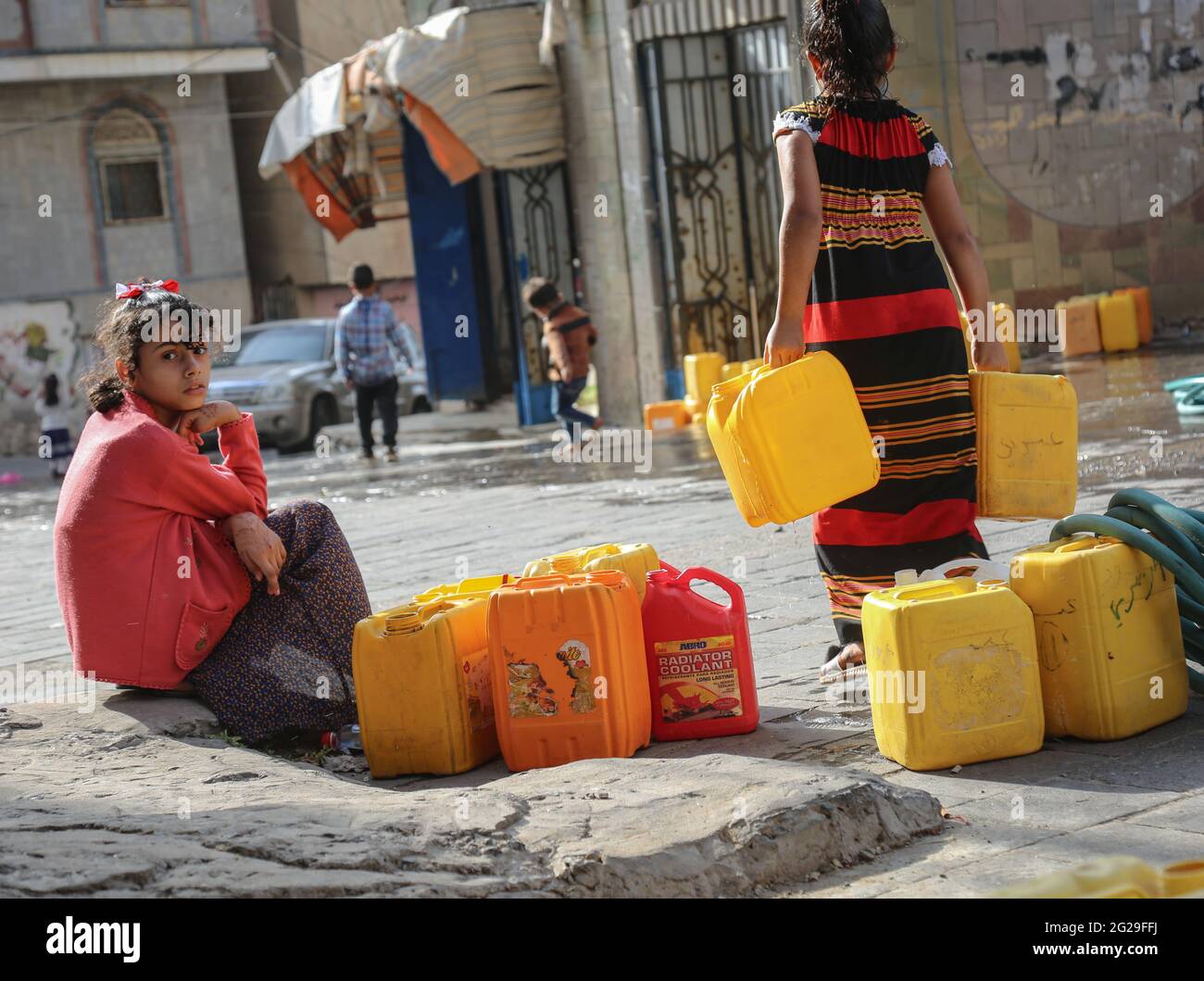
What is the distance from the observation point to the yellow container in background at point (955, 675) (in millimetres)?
3764

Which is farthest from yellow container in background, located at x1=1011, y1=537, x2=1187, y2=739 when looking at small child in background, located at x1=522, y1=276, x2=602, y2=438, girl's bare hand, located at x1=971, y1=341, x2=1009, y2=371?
small child in background, located at x1=522, y1=276, x2=602, y2=438

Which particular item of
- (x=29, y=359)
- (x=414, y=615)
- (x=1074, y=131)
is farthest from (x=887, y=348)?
(x=29, y=359)

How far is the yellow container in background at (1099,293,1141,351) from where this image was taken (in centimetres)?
1461

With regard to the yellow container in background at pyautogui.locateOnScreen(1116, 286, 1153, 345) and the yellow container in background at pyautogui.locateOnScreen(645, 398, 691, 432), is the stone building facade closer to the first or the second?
the yellow container in background at pyautogui.locateOnScreen(645, 398, 691, 432)

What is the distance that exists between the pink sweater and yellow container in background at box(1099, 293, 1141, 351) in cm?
1149

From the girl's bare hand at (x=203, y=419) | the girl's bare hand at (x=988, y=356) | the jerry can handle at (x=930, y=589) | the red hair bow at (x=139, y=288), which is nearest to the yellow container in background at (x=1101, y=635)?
the jerry can handle at (x=930, y=589)

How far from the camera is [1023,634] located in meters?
3.84

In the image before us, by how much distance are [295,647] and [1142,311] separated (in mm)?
11961

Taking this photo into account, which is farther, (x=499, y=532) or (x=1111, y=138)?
(x=1111, y=138)

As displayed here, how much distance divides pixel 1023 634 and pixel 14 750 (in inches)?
104

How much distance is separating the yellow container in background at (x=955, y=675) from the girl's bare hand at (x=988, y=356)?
113cm

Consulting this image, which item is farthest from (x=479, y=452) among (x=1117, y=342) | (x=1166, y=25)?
(x=1166, y=25)

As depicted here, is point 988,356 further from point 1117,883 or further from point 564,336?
point 564,336
